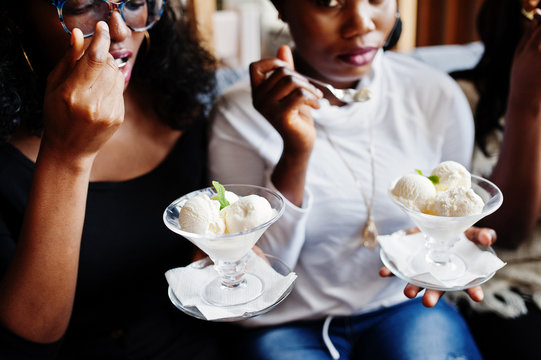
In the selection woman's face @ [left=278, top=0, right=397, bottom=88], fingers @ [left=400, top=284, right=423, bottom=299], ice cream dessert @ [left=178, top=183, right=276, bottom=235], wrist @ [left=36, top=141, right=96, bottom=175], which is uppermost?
woman's face @ [left=278, top=0, right=397, bottom=88]

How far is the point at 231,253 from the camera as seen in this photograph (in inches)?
34.5

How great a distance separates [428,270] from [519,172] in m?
0.44

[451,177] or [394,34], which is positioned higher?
→ [394,34]

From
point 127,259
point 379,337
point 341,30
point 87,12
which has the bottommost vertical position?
point 379,337

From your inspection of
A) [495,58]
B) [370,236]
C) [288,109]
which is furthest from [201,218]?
[495,58]

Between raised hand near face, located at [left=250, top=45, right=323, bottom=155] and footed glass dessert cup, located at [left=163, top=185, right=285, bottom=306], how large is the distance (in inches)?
5.9

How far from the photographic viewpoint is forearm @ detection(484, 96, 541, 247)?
1.16 m

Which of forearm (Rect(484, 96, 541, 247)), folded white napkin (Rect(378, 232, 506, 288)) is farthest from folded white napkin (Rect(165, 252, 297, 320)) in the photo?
forearm (Rect(484, 96, 541, 247))

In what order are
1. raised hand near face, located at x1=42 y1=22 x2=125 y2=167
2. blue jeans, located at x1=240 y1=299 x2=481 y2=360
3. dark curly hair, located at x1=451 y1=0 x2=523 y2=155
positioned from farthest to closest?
Answer: dark curly hair, located at x1=451 y1=0 x2=523 y2=155, blue jeans, located at x1=240 y1=299 x2=481 y2=360, raised hand near face, located at x1=42 y1=22 x2=125 y2=167

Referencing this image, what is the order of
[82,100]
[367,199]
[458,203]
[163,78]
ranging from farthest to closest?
1. [163,78]
2. [367,199]
3. [458,203]
4. [82,100]

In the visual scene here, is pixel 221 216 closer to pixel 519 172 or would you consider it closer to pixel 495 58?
pixel 519 172

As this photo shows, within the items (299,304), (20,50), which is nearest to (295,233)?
(299,304)

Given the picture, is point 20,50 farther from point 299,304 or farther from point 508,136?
point 508,136

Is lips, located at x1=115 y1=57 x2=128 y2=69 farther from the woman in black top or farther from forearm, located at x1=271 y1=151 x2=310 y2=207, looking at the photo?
forearm, located at x1=271 y1=151 x2=310 y2=207
